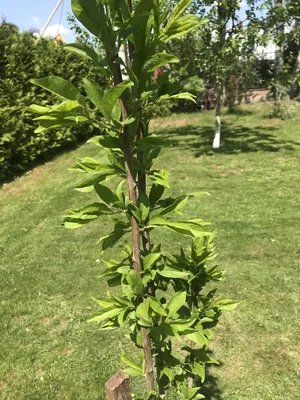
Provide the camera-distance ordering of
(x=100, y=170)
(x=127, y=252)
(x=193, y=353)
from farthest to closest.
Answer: (x=193, y=353) < (x=127, y=252) < (x=100, y=170)

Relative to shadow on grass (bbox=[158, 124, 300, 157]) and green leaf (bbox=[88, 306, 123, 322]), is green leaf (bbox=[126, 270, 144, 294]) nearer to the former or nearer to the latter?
green leaf (bbox=[88, 306, 123, 322])

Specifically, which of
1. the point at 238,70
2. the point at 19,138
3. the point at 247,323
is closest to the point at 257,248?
the point at 247,323

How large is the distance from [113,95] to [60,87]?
18 cm

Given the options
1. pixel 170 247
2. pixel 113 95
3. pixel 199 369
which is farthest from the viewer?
pixel 170 247

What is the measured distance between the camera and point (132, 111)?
1.42 m

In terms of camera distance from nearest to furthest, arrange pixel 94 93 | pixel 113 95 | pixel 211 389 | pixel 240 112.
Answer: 1. pixel 113 95
2. pixel 94 93
3. pixel 211 389
4. pixel 240 112

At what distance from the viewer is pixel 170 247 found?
6137 mm

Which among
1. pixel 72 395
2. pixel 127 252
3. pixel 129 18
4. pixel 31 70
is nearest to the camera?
pixel 129 18

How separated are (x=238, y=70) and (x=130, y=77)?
12.4 meters

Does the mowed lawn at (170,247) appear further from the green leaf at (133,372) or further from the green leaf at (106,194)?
the green leaf at (133,372)

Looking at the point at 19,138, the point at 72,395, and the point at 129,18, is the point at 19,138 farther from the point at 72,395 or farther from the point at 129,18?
the point at 129,18

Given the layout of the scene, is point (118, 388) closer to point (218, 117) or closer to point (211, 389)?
point (211, 389)

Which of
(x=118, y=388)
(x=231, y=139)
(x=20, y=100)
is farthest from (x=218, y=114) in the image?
(x=118, y=388)

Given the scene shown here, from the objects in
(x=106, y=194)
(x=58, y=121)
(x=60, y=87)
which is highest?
(x=60, y=87)
